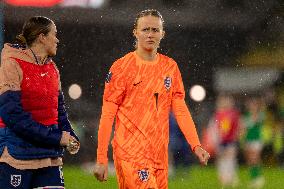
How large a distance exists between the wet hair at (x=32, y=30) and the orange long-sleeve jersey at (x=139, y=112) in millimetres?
977

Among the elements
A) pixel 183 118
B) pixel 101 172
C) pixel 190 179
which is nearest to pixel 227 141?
pixel 190 179

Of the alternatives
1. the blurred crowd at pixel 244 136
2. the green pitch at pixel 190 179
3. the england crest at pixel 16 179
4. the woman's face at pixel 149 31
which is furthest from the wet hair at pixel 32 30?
the green pitch at pixel 190 179

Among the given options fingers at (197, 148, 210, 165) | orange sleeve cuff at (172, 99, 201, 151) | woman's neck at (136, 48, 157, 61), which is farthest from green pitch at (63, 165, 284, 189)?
fingers at (197, 148, 210, 165)

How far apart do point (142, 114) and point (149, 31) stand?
65 centimetres

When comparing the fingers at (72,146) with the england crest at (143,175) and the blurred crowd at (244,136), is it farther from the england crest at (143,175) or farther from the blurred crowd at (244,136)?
the blurred crowd at (244,136)

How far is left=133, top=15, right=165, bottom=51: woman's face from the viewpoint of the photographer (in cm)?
723

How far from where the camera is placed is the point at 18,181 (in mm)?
6324

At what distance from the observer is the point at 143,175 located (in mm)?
7082

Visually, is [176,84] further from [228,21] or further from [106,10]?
[228,21]

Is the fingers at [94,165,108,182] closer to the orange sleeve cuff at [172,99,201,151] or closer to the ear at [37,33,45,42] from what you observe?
the orange sleeve cuff at [172,99,201,151]

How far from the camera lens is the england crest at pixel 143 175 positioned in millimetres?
7070

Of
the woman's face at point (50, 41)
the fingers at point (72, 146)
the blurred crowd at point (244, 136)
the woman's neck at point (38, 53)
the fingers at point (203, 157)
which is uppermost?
the woman's face at point (50, 41)

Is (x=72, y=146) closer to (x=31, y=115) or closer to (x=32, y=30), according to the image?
(x=31, y=115)

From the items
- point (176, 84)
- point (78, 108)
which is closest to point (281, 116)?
point (78, 108)
